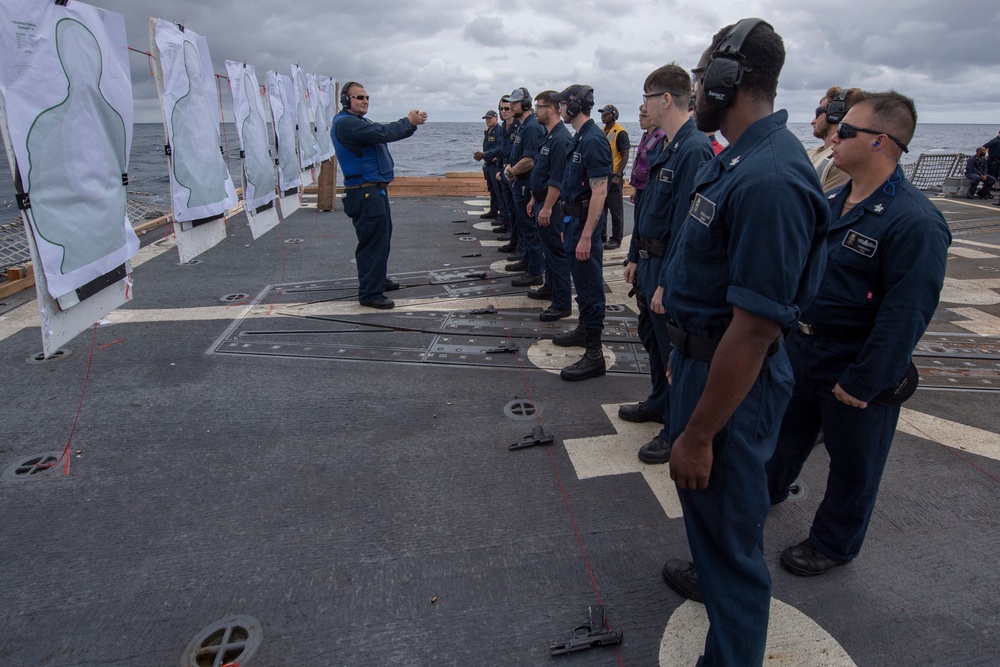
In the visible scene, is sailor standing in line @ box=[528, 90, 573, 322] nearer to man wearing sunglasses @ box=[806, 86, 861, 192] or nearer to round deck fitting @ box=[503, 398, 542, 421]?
round deck fitting @ box=[503, 398, 542, 421]

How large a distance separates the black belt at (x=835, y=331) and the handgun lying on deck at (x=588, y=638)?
1.41 meters

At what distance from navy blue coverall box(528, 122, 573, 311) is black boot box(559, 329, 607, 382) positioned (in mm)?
1182

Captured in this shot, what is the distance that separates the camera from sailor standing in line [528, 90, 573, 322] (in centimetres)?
504

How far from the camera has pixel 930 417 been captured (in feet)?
12.1

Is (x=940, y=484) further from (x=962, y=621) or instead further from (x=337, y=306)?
(x=337, y=306)

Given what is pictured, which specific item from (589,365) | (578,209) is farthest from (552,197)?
(589,365)

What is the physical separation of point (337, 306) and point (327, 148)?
603 cm

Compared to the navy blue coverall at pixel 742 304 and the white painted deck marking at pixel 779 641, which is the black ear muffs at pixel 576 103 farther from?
the white painted deck marking at pixel 779 641

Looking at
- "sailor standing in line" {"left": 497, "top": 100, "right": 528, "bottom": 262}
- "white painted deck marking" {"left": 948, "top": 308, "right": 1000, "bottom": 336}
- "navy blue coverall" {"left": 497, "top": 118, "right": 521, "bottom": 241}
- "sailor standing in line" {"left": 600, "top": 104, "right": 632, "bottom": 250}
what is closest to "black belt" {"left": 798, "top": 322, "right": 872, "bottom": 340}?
"white painted deck marking" {"left": 948, "top": 308, "right": 1000, "bottom": 336}

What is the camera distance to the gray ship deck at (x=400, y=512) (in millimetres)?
2092

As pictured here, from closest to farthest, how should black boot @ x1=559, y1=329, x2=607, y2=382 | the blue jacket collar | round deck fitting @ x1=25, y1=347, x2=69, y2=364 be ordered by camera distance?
the blue jacket collar
black boot @ x1=559, y1=329, x2=607, y2=382
round deck fitting @ x1=25, y1=347, x2=69, y2=364

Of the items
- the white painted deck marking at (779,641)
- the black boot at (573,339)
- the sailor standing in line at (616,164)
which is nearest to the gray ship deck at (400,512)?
the white painted deck marking at (779,641)

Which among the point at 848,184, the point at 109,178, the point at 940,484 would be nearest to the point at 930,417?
the point at 940,484

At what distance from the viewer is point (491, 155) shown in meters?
8.89
